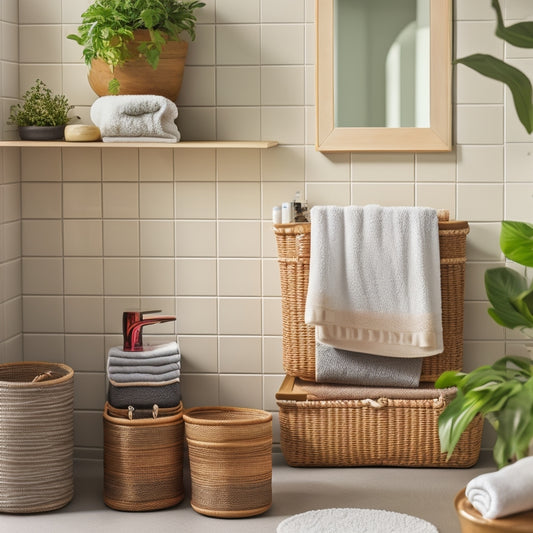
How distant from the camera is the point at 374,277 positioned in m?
2.56

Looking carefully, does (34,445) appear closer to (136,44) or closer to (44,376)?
(44,376)

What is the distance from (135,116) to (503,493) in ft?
4.72

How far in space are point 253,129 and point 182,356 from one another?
0.76 metres

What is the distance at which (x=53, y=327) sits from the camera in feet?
9.41

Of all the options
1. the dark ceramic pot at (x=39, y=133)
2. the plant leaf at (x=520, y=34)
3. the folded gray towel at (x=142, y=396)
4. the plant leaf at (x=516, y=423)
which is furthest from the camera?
the dark ceramic pot at (x=39, y=133)

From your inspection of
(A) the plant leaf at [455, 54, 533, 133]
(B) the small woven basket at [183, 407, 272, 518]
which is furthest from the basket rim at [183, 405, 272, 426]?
(A) the plant leaf at [455, 54, 533, 133]

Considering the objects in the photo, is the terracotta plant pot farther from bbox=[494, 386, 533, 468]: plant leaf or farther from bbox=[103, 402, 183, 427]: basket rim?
bbox=[494, 386, 533, 468]: plant leaf

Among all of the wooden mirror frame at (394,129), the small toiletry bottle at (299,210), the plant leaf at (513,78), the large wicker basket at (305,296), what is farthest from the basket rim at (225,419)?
the plant leaf at (513,78)

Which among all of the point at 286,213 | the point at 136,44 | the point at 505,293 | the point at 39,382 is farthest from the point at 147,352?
the point at 505,293

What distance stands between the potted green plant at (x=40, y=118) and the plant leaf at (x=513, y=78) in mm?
1394

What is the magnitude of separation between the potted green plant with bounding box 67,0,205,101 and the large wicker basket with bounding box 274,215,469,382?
0.57 meters

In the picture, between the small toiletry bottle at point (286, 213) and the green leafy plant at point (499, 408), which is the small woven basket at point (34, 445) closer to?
the small toiletry bottle at point (286, 213)

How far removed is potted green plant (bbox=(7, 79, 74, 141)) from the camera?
2.65 meters

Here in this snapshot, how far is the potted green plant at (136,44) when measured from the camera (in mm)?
2553
